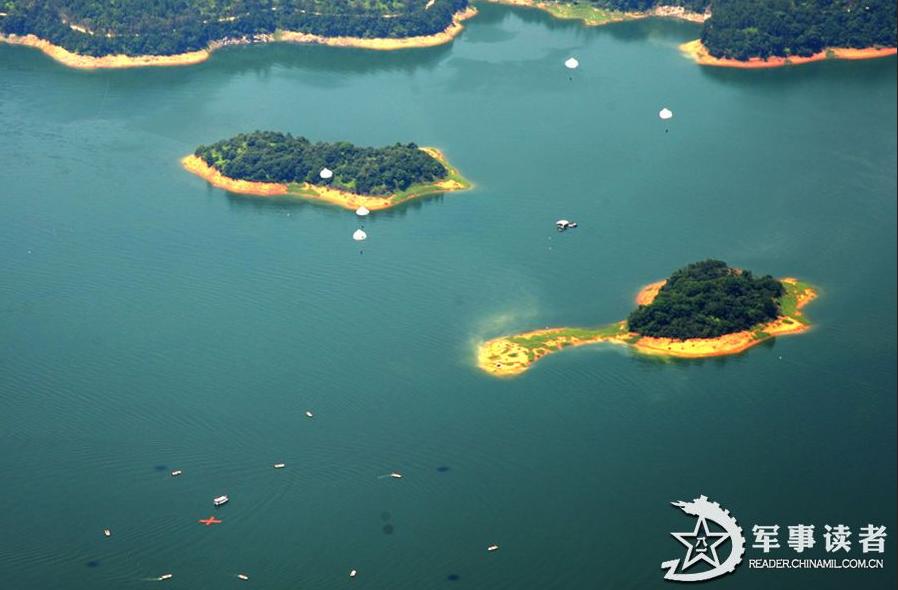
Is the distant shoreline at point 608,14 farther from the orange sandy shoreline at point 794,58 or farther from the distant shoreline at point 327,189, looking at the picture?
the distant shoreline at point 327,189

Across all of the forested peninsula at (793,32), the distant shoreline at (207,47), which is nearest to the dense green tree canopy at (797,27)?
the forested peninsula at (793,32)

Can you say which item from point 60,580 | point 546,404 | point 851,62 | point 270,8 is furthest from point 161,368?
point 851,62

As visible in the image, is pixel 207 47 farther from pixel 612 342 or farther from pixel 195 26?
pixel 612 342

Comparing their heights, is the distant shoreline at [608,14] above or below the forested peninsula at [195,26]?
above

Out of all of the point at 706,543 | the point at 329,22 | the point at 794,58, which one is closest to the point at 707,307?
the point at 706,543

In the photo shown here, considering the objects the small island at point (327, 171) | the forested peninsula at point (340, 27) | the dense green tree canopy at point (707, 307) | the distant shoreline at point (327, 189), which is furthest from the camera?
the forested peninsula at point (340, 27)

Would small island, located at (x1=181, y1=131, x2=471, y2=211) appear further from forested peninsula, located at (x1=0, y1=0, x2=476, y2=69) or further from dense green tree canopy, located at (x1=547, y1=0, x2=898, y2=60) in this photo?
dense green tree canopy, located at (x1=547, y1=0, x2=898, y2=60)

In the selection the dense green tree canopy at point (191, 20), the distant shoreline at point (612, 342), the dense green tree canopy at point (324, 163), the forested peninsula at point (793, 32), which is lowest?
the distant shoreline at point (612, 342)
